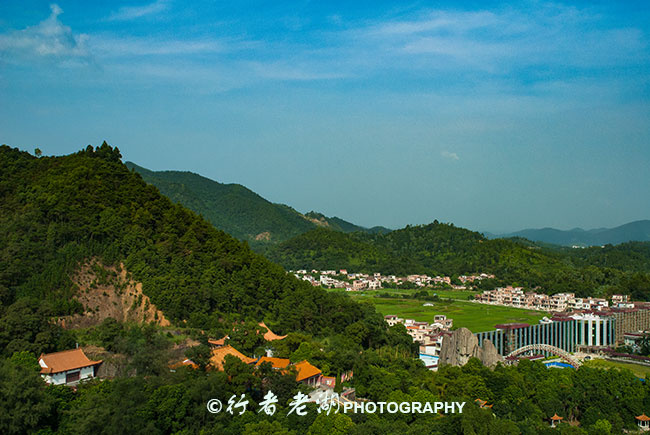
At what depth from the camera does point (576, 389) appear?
22469 millimetres

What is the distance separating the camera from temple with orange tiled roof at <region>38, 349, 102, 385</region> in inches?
749

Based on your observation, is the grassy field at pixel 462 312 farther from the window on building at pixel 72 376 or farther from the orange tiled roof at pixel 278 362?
the window on building at pixel 72 376

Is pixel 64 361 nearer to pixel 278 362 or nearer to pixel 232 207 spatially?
pixel 278 362

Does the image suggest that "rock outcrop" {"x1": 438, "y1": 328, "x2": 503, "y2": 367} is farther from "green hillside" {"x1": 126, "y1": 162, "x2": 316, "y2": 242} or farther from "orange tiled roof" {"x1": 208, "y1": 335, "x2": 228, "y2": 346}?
"green hillside" {"x1": 126, "y1": 162, "x2": 316, "y2": 242}

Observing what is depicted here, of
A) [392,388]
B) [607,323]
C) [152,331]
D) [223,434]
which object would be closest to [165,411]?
[223,434]

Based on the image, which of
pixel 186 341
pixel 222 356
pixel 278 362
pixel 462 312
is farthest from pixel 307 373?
pixel 462 312

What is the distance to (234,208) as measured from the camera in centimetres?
15350

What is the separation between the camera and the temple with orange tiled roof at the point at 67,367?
19031 millimetres

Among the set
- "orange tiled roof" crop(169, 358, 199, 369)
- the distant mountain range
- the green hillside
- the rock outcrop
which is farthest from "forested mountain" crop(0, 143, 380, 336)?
the green hillside

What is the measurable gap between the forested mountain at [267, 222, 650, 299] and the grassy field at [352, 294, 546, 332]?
13388 millimetres

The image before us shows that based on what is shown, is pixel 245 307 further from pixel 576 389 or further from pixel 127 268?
pixel 576 389

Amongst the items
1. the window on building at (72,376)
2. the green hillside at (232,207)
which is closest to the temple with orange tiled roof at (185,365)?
the window on building at (72,376)

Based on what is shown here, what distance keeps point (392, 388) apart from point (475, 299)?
47035mm

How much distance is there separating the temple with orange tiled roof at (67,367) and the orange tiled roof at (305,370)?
25.0ft
